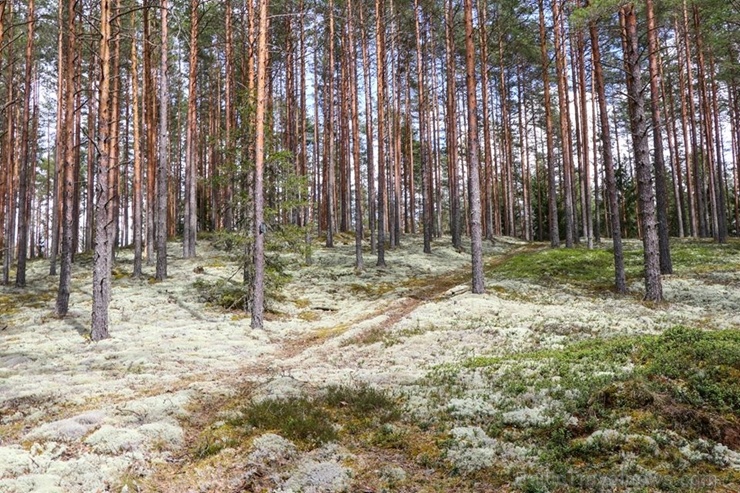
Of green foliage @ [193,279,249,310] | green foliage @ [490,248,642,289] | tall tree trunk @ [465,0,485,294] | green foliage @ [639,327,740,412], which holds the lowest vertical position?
green foliage @ [639,327,740,412]

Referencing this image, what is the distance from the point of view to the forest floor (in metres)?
4.92

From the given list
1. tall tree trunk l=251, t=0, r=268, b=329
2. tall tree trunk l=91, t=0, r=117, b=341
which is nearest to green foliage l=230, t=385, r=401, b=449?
tall tree trunk l=251, t=0, r=268, b=329

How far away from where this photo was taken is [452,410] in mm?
6617

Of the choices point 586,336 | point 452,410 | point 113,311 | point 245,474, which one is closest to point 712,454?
point 452,410

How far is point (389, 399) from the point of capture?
287 inches

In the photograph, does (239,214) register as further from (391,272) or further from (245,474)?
(245,474)

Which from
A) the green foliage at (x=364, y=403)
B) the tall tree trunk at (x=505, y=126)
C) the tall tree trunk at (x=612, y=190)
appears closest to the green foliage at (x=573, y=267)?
the tall tree trunk at (x=612, y=190)

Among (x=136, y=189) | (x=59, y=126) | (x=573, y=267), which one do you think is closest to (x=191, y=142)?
(x=136, y=189)

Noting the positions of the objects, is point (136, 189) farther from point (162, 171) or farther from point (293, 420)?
point (293, 420)

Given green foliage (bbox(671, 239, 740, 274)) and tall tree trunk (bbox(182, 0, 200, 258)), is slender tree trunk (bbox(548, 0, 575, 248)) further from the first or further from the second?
tall tree trunk (bbox(182, 0, 200, 258))

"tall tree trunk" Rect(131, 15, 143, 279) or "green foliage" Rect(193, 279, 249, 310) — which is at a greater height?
"tall tree trunk" Rect(131, 15, 143, 279)

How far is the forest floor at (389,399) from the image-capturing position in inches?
194

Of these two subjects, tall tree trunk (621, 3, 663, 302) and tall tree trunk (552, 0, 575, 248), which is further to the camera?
tall tree trunk (552, 0, 575, 248)

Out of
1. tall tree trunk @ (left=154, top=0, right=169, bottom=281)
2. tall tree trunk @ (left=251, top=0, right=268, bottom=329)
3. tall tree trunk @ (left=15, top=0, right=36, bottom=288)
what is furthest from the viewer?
tall tree trunk @ (left=154, top=0, right=169, bottom=281)
